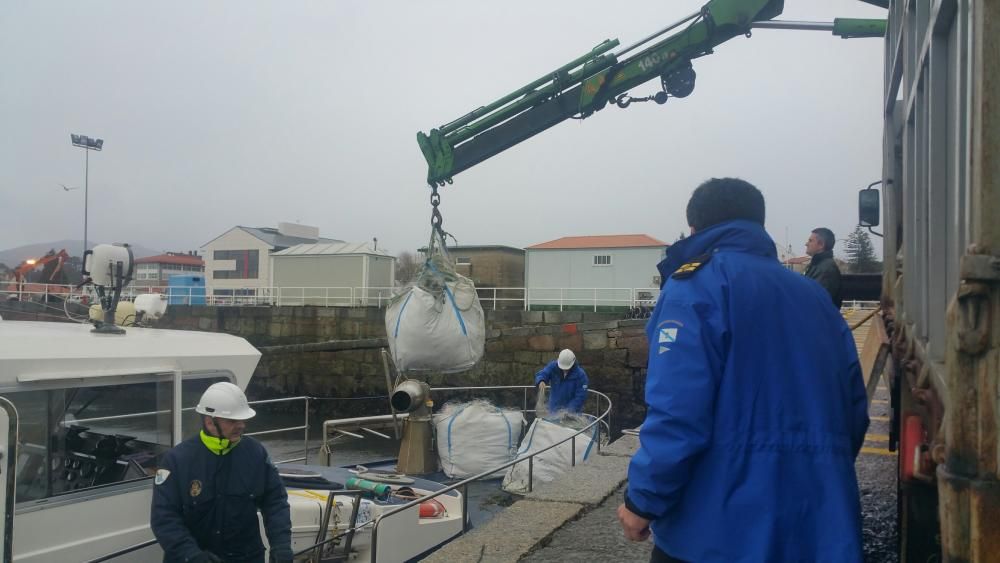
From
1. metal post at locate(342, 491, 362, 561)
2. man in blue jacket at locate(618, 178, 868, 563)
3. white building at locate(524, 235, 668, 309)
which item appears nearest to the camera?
man in blue jacket at locate(618, 178, 868, 563)

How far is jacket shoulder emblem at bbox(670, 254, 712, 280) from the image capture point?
6.75ft

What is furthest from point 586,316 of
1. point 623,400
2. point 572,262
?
point 572,262

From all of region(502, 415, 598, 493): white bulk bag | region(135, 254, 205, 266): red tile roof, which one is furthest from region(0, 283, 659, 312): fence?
region(135, 254, 205, 266): red tile roof

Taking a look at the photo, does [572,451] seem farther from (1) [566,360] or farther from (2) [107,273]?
(2) [107,273]

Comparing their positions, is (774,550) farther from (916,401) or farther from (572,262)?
(572,262)

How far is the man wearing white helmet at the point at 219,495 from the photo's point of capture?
3.43 m

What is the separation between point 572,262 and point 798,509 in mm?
26111

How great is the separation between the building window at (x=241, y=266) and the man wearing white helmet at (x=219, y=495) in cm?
4138

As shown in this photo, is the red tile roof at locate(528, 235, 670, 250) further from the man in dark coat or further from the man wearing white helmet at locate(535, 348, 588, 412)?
the man in dark coat

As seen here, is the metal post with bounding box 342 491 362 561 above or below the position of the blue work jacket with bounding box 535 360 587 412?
below

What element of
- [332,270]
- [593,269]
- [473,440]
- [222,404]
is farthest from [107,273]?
[332,270]

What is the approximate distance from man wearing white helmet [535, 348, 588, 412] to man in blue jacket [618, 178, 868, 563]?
21.5ft

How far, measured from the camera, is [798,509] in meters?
1.88

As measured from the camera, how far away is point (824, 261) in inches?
236
